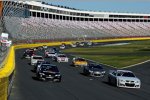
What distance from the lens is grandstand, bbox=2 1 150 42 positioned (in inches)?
5069

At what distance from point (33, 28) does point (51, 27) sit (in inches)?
668

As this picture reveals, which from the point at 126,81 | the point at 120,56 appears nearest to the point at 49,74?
the point at 126,81

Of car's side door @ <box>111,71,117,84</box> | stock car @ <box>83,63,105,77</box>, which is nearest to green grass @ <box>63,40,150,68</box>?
Result: stock car @ <box>83,63,105,77</box>

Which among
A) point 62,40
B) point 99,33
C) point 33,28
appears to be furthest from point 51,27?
point 99,33

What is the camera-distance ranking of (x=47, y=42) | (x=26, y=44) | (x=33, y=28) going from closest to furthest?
(x=26, y=44), (x=33, y=28), (x=47, y=42)

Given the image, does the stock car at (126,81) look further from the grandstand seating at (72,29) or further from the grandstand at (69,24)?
the grandstand at (69,24)

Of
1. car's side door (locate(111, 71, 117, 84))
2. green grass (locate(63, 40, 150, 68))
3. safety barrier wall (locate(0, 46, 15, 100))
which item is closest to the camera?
safety barrier wall (locate(0, 46, 15, 100))

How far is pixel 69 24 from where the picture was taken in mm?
163750

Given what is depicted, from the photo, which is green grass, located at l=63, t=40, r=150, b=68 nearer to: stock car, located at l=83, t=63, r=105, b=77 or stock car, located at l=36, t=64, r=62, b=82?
stock car, located at l=83, t=63, r=105, b=77

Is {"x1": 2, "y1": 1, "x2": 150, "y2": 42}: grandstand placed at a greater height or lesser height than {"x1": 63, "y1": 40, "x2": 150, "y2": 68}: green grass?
greater

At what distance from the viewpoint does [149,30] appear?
630 feet

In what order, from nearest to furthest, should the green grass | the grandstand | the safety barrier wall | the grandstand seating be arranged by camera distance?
the safety barrier wall → the green grass → the grandstand seating → the grandstand

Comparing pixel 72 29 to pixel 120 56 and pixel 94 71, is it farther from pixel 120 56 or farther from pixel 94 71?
pixel 94 71

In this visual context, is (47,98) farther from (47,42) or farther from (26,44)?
(47,42)
